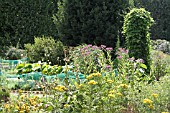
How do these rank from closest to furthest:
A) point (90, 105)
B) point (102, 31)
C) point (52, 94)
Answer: point (90, 105) < point (52, 94) < point (102, 31)

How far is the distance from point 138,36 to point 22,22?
494cm

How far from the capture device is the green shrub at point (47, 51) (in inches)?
346

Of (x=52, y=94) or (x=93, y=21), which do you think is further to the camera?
(x=93, y=21)

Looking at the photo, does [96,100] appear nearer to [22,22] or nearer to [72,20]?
[72,20]

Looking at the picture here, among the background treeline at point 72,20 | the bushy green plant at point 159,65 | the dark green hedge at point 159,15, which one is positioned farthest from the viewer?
the dark green hedge at point 159,15

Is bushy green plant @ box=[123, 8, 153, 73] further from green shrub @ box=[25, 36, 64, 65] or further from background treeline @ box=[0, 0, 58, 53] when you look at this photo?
background treeline @ box=[0, 0, 58, 53]

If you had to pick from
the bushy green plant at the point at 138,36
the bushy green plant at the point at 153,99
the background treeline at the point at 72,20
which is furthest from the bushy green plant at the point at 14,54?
the bushy green plant at the point at 153,99

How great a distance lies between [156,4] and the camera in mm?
14523

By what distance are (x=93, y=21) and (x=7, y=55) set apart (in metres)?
2.57

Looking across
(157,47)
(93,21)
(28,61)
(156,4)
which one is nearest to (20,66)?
(28,61)

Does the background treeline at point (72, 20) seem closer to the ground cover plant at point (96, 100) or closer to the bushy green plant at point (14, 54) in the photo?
the bushy green plant at point (14, 54)

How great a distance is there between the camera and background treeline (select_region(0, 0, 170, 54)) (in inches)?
350

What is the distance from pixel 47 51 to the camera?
8.61 m

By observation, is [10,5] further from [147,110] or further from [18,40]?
[147,110]
